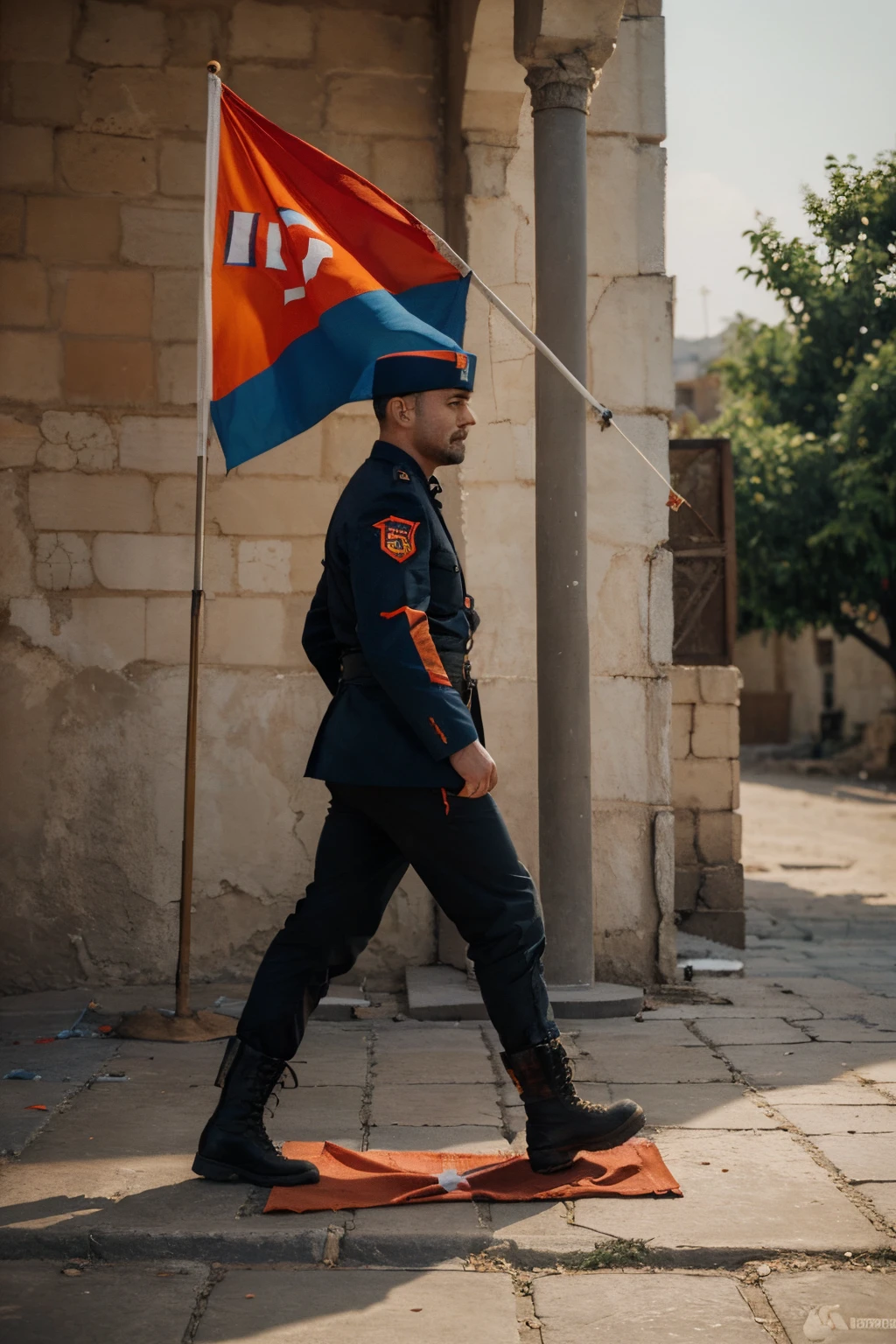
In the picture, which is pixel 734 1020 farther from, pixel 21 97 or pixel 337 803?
pixel 21 97

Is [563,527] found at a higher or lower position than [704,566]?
lower

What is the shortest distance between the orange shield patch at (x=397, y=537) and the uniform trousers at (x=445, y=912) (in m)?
0.52

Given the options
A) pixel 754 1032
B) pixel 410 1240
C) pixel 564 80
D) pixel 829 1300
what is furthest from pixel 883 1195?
pixel 564 80

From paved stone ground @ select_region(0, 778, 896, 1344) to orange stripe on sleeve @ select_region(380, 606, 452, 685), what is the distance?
1.10 metres

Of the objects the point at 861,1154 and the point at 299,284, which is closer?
the point at 861,1154

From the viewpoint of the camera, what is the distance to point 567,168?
4961mm

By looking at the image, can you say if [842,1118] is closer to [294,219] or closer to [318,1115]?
Answer: [318,1115]

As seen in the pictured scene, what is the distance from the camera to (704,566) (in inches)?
346

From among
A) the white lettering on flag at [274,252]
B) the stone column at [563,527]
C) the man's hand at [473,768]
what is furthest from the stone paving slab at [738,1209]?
the white lettering on flag at [274,252]

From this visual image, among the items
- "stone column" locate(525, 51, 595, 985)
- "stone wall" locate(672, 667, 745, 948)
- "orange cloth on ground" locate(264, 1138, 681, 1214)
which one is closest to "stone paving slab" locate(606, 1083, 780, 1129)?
"orange cloth on ground" locate(264, 1138, 681, 1214)

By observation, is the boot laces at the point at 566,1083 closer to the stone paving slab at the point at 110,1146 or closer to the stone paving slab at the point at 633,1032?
the stone paving slab at the point at 110,1146

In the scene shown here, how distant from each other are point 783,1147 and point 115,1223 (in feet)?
5.02

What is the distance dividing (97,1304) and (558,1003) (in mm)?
2508

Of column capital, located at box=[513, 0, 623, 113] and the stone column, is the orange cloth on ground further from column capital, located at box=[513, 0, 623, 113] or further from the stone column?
column capital, located at box=[513, 0, 623, 113]
